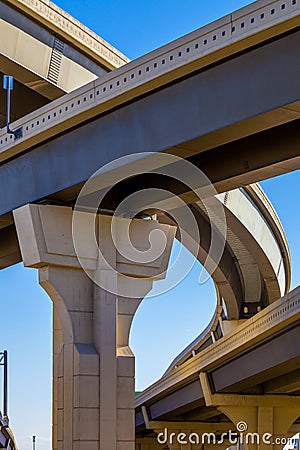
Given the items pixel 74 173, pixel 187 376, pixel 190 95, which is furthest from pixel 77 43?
pixel 187 376

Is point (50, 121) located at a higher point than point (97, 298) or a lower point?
higher

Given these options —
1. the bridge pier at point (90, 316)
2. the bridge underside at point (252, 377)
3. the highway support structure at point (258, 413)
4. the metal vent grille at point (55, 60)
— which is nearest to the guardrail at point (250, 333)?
the bridge underside at point (252, 377)

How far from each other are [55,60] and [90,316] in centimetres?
809

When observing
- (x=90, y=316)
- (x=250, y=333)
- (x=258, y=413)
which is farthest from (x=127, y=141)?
(x=258, y=413)

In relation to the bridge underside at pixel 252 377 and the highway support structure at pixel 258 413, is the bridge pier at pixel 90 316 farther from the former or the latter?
the highway support structure at pixel 258 413

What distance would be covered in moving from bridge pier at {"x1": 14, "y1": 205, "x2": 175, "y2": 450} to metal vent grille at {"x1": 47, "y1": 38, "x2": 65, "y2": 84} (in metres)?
6.74

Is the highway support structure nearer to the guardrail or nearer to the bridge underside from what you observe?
the bridge underside

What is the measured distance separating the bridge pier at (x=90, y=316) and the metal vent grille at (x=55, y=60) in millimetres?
6740

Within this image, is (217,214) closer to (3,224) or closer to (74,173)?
(3,224)

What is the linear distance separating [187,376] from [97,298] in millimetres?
15387

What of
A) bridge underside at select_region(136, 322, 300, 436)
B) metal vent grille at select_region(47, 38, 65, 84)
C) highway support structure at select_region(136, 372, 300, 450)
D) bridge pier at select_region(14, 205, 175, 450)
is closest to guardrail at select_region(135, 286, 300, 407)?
bridge underside at select_region(136, 322, 300, 436)

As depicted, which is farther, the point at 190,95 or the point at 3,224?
the point at 3,224

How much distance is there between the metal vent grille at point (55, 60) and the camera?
2314 cm

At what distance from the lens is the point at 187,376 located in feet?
105
